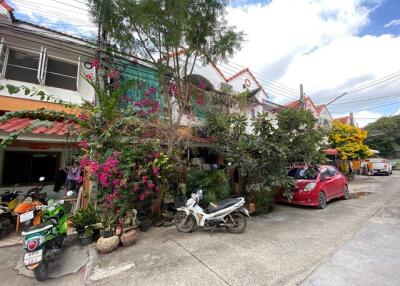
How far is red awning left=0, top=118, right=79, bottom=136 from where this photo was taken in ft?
17.6

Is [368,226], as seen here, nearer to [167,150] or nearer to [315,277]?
[315,277]

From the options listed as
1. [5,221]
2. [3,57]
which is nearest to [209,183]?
[5,221]

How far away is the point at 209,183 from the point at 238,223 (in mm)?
1965

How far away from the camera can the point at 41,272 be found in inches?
136

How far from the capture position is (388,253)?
13.2 feet

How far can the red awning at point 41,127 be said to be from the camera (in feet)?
17.6

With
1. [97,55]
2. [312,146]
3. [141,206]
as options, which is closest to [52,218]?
[141,206]

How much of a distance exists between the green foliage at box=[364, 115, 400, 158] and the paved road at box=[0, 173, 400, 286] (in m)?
36.9

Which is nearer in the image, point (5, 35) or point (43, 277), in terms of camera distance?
point (43, 277)

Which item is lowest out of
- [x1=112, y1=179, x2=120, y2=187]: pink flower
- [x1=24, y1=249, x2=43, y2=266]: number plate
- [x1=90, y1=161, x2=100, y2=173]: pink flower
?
[x1=24, y1=249, x2=43, y2=266]: number plate

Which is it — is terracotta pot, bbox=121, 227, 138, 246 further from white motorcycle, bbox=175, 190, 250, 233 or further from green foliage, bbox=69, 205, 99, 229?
white motorcycle, bbox=175, 190, 250, 233

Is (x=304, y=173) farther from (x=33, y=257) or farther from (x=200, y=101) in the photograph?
(x=33, y=257)

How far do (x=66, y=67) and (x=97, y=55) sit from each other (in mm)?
1261

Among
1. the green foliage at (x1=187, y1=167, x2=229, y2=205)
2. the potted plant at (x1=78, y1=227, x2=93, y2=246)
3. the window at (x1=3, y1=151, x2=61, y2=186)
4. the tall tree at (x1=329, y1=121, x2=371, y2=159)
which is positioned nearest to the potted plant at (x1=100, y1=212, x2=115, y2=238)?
the potted plant at (x1=78, y1=227, x2=93, y2=246)
